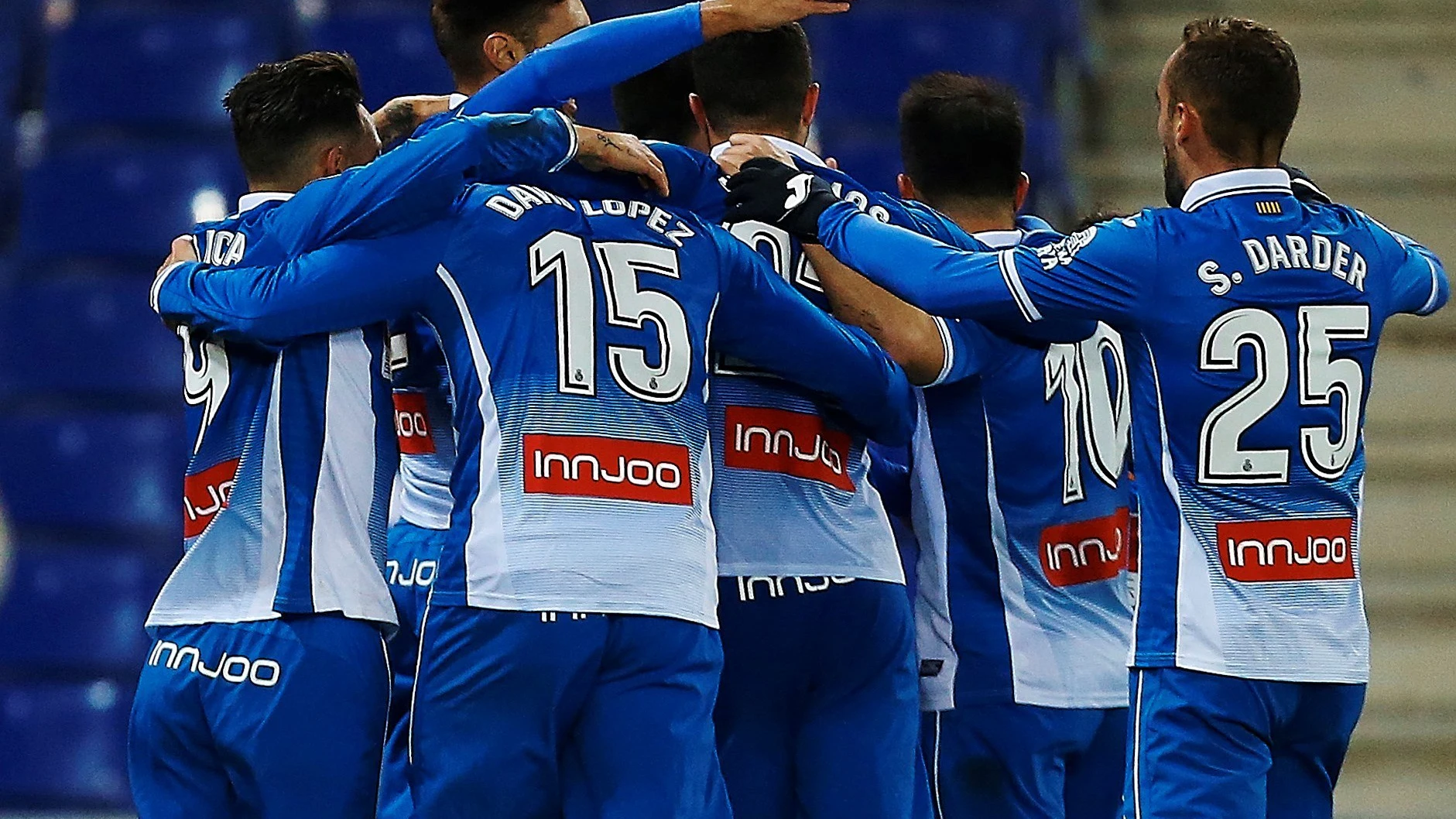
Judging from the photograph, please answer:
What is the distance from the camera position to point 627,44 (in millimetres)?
3582

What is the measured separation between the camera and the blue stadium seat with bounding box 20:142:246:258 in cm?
772

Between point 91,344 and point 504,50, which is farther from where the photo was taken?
point 91,344

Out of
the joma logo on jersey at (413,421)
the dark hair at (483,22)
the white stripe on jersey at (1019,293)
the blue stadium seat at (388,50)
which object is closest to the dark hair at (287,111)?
the dark hair at (483,22)

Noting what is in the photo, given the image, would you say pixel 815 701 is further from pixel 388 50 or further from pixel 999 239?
pixel 388 50

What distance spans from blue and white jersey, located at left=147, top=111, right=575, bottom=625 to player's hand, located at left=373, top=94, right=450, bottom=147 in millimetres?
1162

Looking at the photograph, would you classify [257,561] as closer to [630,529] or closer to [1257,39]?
[630,529]

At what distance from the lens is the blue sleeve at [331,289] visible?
3.38 metres

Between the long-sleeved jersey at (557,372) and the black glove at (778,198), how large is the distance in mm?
251

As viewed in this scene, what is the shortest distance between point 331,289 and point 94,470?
14.1ft

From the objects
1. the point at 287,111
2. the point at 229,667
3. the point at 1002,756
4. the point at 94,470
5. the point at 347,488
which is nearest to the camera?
the point at 229,667

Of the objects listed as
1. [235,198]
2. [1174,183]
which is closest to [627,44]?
[1174,183]

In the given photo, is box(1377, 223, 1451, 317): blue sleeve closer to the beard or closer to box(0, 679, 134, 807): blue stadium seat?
the beard

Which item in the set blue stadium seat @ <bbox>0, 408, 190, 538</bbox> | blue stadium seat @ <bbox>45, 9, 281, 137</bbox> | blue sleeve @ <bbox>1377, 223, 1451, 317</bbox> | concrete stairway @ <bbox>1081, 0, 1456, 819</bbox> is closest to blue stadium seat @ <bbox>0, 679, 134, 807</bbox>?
blue stadium seat @ <bbox>0, 408, 190, 538</bbox>

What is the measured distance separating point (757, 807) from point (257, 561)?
1102mm
